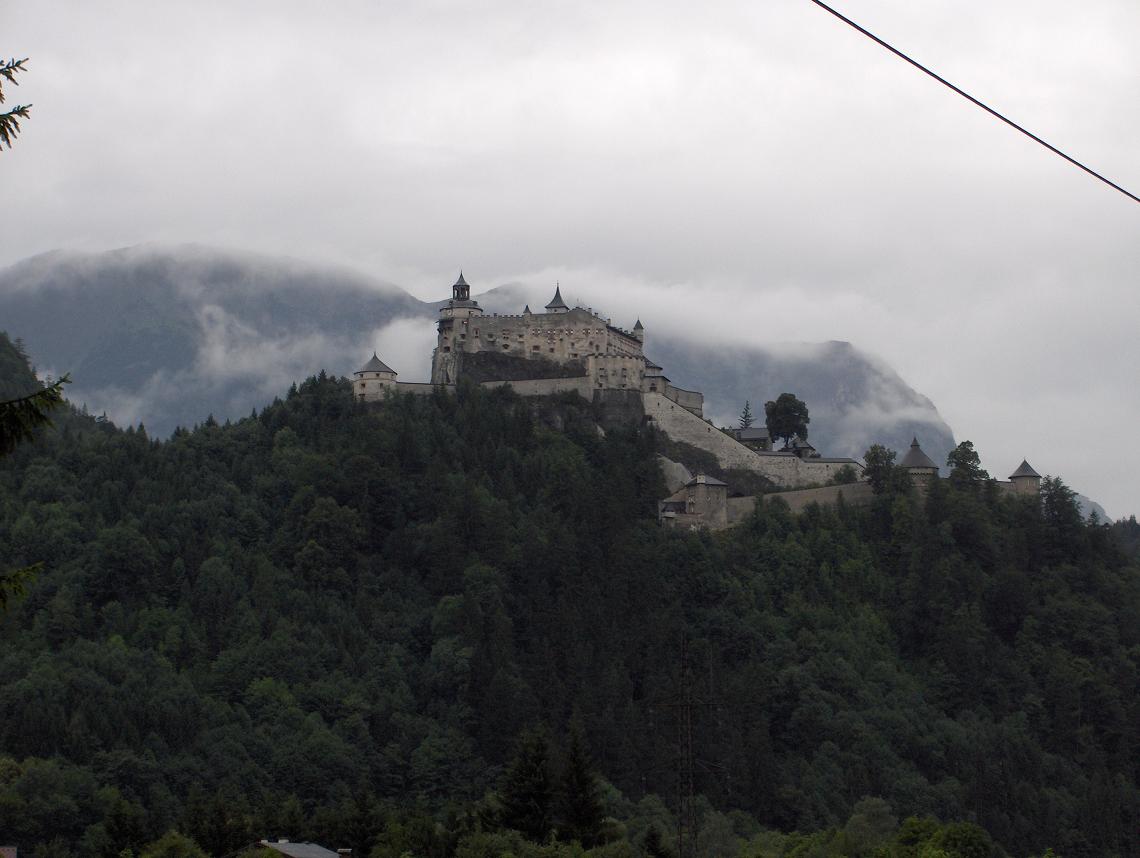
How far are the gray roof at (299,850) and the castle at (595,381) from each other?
45.0 meters

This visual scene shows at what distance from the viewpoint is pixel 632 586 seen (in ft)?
301

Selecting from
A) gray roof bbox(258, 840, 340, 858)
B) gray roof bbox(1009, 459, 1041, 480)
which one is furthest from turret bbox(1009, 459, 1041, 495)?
gray roof bbox(258, 840, 340, 858)

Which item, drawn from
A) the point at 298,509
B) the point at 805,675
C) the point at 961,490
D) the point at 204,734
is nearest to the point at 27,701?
the point at 204,734

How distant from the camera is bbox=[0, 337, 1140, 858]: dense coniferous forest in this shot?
2955 inches

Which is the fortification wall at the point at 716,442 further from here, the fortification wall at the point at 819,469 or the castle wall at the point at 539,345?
the castle wall at the point at 539,345

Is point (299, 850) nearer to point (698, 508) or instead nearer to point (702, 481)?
point (698, 508)

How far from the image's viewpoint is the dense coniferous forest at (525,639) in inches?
2955

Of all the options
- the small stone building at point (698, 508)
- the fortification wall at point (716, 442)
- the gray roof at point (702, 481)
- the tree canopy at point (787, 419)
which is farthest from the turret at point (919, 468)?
the small stone building at point (698, 508)

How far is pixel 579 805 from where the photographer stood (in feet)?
193

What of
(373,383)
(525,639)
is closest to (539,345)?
(373,383)

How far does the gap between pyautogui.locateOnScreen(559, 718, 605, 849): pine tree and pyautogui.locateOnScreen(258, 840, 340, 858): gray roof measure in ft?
24.2

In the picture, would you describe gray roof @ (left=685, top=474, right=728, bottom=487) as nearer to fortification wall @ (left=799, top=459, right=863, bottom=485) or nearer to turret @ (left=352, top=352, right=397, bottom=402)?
fortification wall @ (left=799, top=459, right=863, bottom=485)

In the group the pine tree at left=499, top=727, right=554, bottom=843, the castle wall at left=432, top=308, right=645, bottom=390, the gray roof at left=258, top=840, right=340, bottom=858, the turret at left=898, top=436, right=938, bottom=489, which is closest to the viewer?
the gray roof at left=258, top=840, right=340, bottom=858

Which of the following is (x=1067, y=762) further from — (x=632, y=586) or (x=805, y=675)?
(x=632, y=586)
